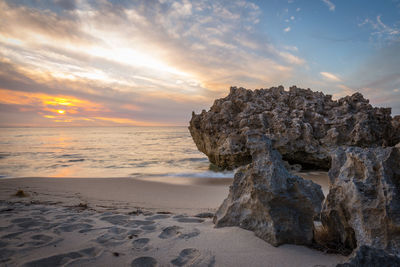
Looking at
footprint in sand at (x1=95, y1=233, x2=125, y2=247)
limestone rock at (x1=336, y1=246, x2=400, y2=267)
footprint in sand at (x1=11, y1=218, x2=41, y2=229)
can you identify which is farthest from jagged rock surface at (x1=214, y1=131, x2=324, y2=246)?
footprint in sand at (x1=11, y1=218, x2=41, y2=229)

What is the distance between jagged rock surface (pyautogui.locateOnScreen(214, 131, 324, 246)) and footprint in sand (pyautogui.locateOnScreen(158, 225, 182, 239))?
0.59 m

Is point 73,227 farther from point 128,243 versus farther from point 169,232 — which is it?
point 169,232

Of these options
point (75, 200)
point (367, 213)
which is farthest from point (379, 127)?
point (75, 200)

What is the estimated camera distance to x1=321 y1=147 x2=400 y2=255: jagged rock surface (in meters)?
2.02

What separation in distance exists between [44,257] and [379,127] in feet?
37.4

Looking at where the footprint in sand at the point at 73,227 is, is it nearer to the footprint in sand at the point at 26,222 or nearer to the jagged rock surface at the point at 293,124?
the footprint in sand at the point at 26,222

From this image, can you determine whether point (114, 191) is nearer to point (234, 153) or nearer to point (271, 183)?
point (234, 153)

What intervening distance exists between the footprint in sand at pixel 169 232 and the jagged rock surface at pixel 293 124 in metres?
6.32

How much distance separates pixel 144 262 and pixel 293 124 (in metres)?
8.30

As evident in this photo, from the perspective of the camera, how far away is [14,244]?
2.69 m

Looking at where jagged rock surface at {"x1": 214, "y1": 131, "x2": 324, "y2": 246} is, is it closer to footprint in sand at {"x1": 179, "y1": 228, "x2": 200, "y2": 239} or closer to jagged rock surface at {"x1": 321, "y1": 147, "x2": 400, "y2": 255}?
jagged rock surface at {"x1": 321, "y1": 147, "x2": 400, "y2": 255}

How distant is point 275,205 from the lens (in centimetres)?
270

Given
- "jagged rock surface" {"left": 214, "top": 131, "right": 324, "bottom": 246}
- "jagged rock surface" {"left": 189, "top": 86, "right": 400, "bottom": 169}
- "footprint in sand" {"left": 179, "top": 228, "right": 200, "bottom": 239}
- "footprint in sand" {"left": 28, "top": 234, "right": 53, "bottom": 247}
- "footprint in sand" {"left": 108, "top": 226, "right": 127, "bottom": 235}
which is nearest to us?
"jagged rock surface" {"left": 214, "top": 131, "right": 324, "bottom": 246}

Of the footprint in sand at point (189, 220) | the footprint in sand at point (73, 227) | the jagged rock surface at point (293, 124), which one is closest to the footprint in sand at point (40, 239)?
the footprint in sand at point (73, 227)
